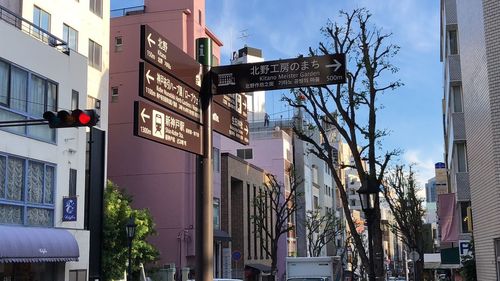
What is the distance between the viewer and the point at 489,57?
563 inches

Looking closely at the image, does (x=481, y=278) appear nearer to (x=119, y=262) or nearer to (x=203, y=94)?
(x=203, y=94)

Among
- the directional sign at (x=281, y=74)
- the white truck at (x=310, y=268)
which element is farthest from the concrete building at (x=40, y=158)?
the directional sign at (x=281, y=74)

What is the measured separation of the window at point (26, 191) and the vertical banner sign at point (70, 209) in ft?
2.03

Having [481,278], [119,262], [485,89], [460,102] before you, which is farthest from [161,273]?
[485,89]

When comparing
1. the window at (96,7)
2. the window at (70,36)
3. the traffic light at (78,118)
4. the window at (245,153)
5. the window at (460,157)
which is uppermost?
the window at (96,7)

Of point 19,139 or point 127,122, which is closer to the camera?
point 19,139

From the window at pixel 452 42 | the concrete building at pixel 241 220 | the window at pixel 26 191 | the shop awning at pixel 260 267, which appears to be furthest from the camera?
the shop awning at pixel 260 267

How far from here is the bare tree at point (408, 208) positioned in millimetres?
51000

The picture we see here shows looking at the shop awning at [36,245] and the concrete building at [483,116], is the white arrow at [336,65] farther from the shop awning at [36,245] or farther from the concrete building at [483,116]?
the shop awning at [36,245]

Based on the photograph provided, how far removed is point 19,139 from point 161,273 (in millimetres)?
16060

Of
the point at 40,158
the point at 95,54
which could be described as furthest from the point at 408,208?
the point at 40,158

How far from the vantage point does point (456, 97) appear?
100 feet

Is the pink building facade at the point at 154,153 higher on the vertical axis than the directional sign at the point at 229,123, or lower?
higher

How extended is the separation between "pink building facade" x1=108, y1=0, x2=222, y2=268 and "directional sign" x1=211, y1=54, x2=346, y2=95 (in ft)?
110
